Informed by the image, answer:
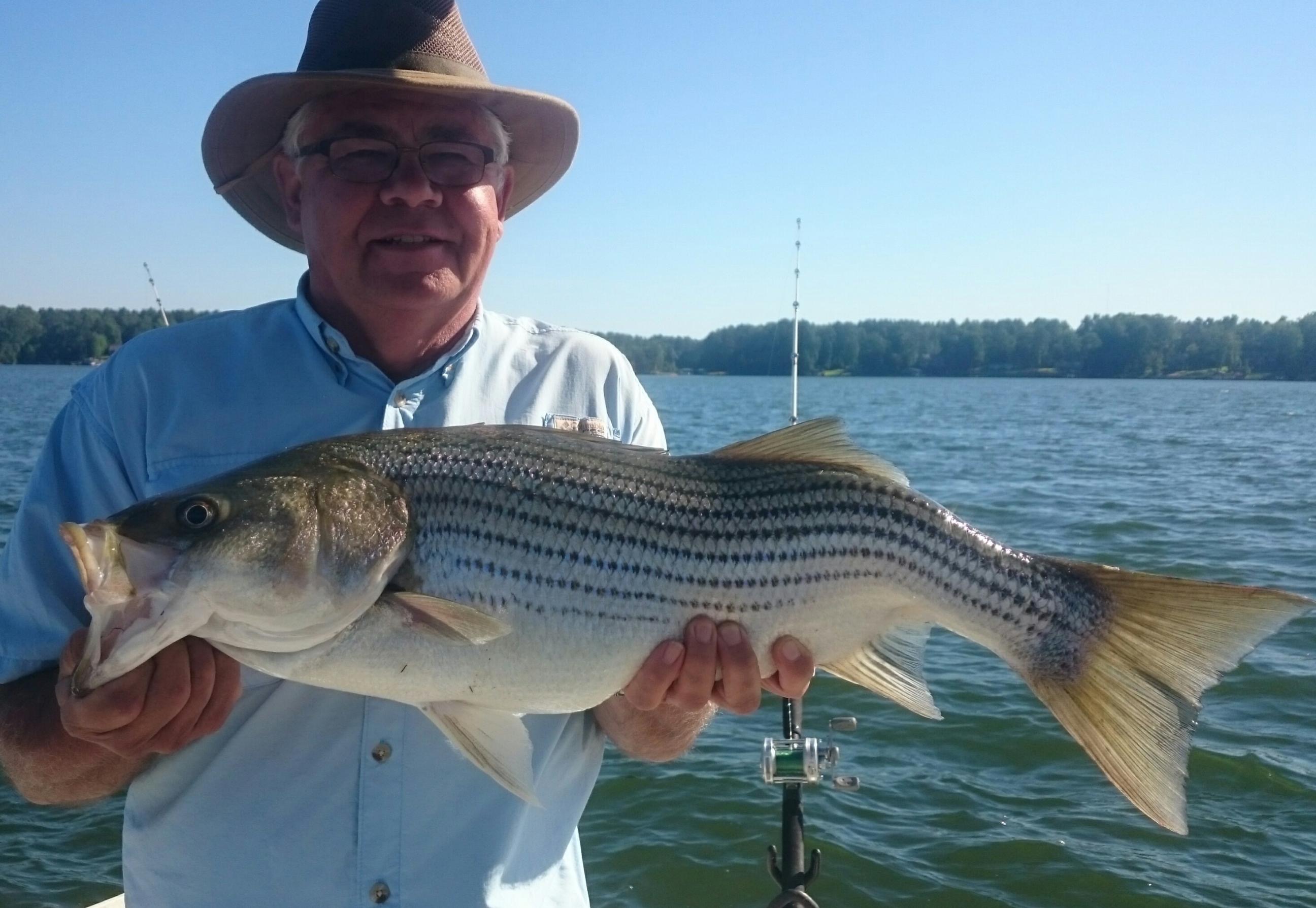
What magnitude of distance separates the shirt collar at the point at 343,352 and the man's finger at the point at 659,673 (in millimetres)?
1206

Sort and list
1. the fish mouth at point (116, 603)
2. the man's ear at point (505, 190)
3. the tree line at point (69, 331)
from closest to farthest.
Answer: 1. the fish mouth at point (116, 603)
2. the man's ear at point (505, 190)
3. the tree line at point (69, 331)

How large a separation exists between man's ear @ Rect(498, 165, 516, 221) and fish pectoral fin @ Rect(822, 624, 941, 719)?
1962mm

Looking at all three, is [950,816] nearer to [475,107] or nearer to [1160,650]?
[1160,650]

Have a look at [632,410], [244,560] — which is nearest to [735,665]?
[632,410]

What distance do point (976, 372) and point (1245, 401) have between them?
38.3 metres

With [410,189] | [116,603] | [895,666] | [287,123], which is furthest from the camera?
[287,123]

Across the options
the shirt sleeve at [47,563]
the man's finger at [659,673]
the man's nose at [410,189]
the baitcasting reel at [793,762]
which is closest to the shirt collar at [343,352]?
the man's nose at [410,189]

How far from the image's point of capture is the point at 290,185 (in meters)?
3.73

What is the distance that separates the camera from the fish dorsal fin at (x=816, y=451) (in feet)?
10.9

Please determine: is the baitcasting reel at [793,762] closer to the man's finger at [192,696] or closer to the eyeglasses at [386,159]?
the man's finger at [192,696]

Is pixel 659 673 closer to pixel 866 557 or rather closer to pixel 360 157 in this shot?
pixel 866 557

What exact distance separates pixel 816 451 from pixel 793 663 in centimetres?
69

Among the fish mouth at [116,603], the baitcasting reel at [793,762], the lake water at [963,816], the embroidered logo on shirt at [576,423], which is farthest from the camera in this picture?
the lake water at [963,816]

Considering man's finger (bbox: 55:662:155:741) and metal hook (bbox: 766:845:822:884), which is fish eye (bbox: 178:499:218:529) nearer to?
man's finger (bbox: 55:662:155:741)
